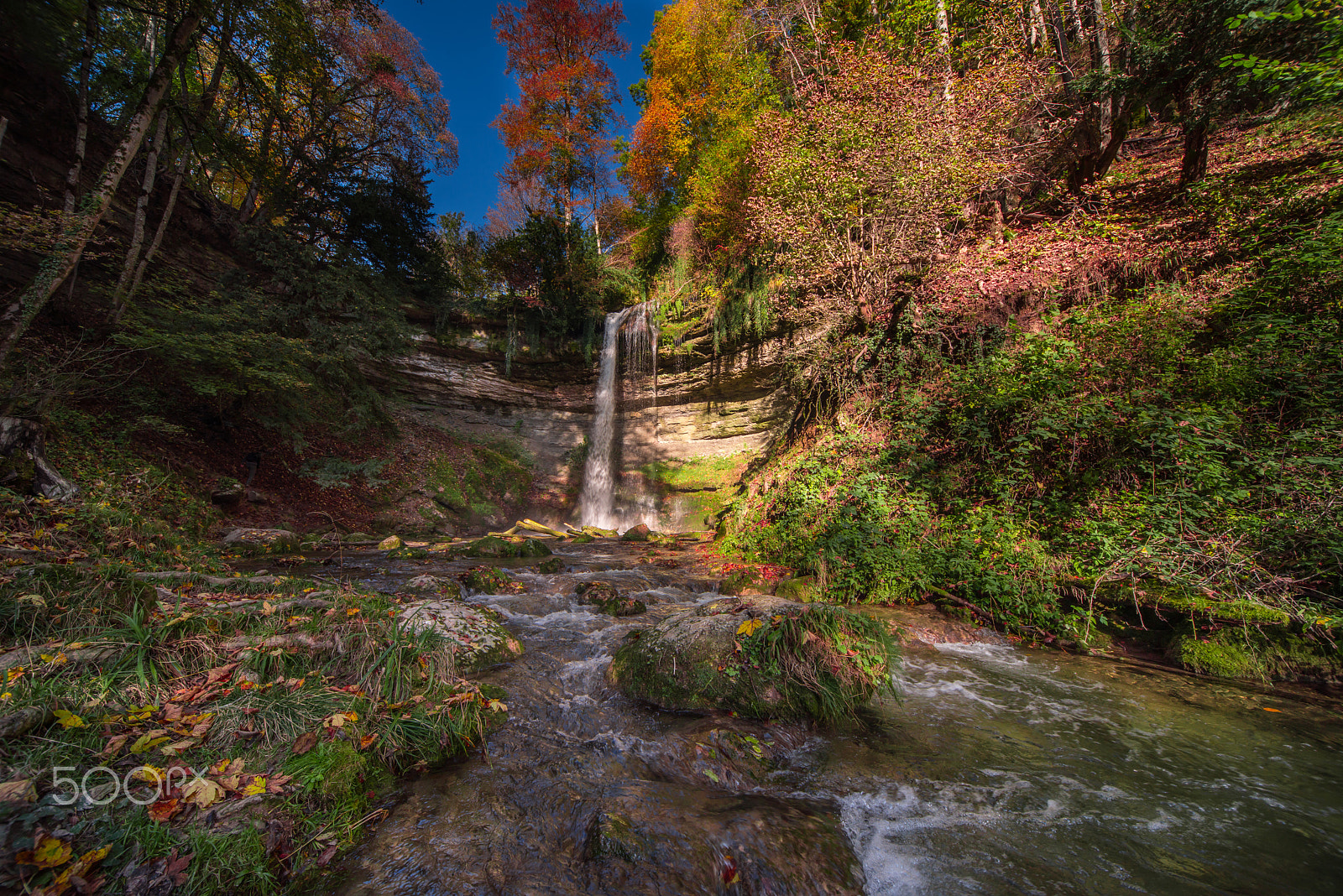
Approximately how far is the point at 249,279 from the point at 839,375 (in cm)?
1406

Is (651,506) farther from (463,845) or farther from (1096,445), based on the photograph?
(463,845)

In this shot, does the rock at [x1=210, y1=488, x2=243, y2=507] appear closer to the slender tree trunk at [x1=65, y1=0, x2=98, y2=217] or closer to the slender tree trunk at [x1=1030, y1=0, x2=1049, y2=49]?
the slender tree trunk at [x1=65, y1=0, x2=98, y2=217]

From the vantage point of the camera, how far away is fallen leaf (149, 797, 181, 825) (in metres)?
1.65

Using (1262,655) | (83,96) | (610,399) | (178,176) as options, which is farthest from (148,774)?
(610,399)

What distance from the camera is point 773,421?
13375 millimetres

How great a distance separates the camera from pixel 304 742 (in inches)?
87.6

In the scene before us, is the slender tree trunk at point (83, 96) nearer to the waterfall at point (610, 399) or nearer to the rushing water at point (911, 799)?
the rushing water at point (911, 799)

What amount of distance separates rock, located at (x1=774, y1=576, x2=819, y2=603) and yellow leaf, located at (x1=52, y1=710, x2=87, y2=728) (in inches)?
223

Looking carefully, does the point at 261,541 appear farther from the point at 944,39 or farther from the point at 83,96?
the point at 944,39

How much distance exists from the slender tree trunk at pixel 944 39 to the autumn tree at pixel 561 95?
1297 cm

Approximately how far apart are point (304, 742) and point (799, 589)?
204 inches

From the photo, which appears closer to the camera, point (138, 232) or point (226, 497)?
point (138, 232)

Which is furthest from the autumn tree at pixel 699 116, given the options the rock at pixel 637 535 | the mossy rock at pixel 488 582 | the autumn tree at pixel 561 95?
the mossy rock at pixel 488 582

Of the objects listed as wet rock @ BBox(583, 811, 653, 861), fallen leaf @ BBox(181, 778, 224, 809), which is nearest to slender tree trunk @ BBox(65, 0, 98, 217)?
fallen leaf @ BBox(181, 778, 224, 809)
